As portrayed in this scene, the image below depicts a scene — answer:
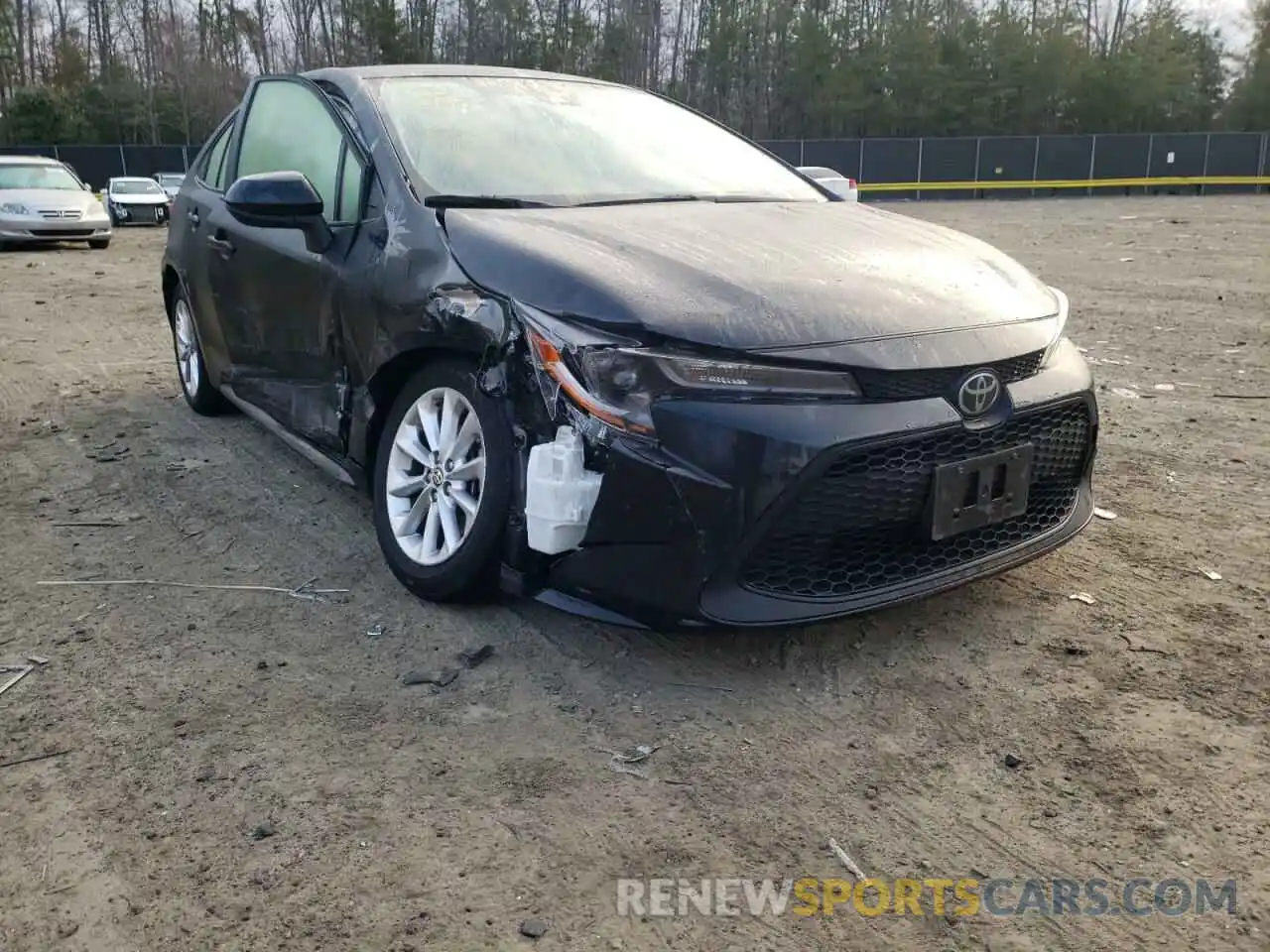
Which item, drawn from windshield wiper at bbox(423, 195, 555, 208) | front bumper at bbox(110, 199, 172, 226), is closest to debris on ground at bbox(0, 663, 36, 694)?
windshield wiper at bbox(423, 195, 555, 208)

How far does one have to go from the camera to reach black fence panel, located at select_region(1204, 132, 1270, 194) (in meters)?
40.4

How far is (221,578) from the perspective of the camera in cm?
348

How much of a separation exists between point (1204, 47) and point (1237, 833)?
200 ft

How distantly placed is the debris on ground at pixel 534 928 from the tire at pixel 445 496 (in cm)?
113

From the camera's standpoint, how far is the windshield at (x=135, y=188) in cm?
2373

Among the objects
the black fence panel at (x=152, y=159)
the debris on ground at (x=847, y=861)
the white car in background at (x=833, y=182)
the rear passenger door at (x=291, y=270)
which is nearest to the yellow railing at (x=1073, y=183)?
the black fence panel at (x=152, y=159)

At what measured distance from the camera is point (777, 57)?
5578cm

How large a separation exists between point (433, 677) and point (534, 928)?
3.22ft

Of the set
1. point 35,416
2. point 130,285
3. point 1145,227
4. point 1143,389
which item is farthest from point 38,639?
point 1145,227

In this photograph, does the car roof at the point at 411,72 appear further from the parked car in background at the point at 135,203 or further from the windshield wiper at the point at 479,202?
the parked car in background at the point at 135,203

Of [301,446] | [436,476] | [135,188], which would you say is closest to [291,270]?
[301,446]

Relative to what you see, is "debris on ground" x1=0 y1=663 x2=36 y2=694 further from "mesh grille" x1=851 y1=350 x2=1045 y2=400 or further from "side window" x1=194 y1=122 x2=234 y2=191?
"side window" x1=194 y1=122 x2=234 y2=191

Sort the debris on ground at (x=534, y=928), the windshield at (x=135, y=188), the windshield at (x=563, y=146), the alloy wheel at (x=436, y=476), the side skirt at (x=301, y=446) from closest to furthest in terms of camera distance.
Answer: the debris on ground at (x=534, y=928), the alloy wheel at (x=436, y=476), the windshield at (x=563, y=146), the side skirt at (x=301, y=446), the windshield at (x=135, y=188)

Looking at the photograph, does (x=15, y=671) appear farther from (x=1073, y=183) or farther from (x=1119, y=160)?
(x=1119, y=160)
